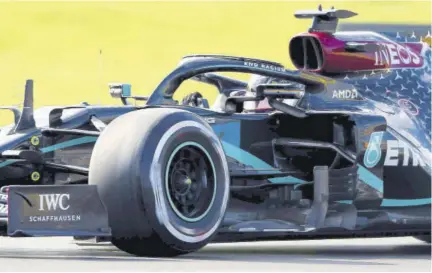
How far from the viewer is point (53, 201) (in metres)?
11.8

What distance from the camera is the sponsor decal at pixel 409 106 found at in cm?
1459

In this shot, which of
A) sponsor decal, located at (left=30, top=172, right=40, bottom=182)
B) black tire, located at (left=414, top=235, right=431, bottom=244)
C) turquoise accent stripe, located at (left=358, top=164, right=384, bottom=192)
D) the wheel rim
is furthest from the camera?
black tire, located at (left=414, top=235, right=431, bottom=244)

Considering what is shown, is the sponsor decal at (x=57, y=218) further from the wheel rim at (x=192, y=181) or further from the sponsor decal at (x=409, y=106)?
the sponsor decal at (x=409, y=106)

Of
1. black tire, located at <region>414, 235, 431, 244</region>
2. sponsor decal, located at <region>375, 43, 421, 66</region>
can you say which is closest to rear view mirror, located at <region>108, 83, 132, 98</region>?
sponsor decal, located at <region>375, 43, 421, 66</region>

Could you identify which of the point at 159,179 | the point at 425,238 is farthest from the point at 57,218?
the point at 425,238

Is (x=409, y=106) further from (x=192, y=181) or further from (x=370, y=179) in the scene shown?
(x=192, y=181)

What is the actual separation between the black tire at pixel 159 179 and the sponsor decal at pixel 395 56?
9.92 feet

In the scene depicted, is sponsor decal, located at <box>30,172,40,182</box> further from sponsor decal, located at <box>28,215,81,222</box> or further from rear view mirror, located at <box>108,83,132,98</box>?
rear view mirror, located at <box>108,83,132,98</box>

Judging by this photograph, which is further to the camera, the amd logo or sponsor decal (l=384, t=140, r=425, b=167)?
sponsor decal (l=384, t=140, r=425, b=167)

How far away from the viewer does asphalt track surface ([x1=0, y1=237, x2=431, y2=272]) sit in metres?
11.2

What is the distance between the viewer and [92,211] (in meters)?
11.7

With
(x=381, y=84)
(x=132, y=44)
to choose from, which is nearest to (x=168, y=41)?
(x=132, y=44)

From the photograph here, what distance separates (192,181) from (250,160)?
4.44ft

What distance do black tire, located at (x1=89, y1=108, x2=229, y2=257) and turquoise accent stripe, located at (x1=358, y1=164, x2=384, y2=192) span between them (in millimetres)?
1934
